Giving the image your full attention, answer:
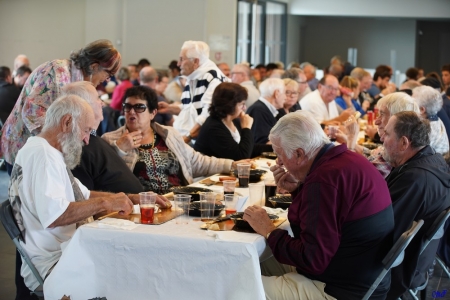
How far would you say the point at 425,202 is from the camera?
3164mm

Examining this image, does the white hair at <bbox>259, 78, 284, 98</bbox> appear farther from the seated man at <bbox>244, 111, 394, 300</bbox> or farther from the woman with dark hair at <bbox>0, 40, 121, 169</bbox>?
the seated man at <bbox>244, 111, 394, 300</bbox>

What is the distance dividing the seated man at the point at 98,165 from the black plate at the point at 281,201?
0.85m

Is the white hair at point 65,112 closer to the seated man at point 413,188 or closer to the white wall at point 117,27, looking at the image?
the seated man at point 413,188

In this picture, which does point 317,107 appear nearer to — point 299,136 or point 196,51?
point 196,51

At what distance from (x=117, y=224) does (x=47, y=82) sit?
1616 mm

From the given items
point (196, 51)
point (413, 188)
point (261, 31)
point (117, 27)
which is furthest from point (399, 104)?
point (261, 31)

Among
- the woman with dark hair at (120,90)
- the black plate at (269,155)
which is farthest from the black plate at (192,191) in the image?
the woman with dark hair at (120,90)

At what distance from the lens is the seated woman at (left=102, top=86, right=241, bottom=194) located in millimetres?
4215

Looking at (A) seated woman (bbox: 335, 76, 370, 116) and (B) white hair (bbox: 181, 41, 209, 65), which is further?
(A) seated woman (bbox: 335, 76, 370, 116)

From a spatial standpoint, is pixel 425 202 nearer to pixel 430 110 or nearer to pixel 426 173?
pixel 426 173

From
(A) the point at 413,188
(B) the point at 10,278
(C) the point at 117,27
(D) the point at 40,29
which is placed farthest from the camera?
(D) the point at 40,29

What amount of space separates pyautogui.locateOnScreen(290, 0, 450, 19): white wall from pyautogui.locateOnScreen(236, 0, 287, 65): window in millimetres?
566

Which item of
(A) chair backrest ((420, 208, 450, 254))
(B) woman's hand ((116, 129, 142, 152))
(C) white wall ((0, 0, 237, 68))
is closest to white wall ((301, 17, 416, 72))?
(C) white wall ((0, 0, 237, 68))

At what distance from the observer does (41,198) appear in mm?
2840
